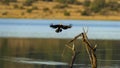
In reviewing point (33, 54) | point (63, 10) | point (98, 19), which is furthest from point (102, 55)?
point (63, 10)

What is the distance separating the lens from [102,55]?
3497 cm

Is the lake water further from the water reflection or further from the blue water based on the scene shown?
the blue water

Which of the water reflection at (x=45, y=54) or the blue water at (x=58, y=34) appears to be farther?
the blue water at (x=58, y=34)

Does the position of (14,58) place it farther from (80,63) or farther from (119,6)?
(119,6)

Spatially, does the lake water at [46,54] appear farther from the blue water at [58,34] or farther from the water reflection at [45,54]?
the blue water at [58,34]

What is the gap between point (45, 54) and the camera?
116 feet

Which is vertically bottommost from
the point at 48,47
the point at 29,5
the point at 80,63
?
the point at 29,5

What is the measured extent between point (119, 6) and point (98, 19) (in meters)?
12.0

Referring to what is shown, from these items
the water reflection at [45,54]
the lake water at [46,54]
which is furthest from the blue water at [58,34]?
the water reflection at [45,54]

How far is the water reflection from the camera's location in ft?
99.9

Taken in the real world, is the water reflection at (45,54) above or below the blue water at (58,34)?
above

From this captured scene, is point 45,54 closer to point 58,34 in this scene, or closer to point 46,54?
point 46,54

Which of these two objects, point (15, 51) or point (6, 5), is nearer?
point (15, 51)

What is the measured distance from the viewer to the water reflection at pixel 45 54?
30458mm
